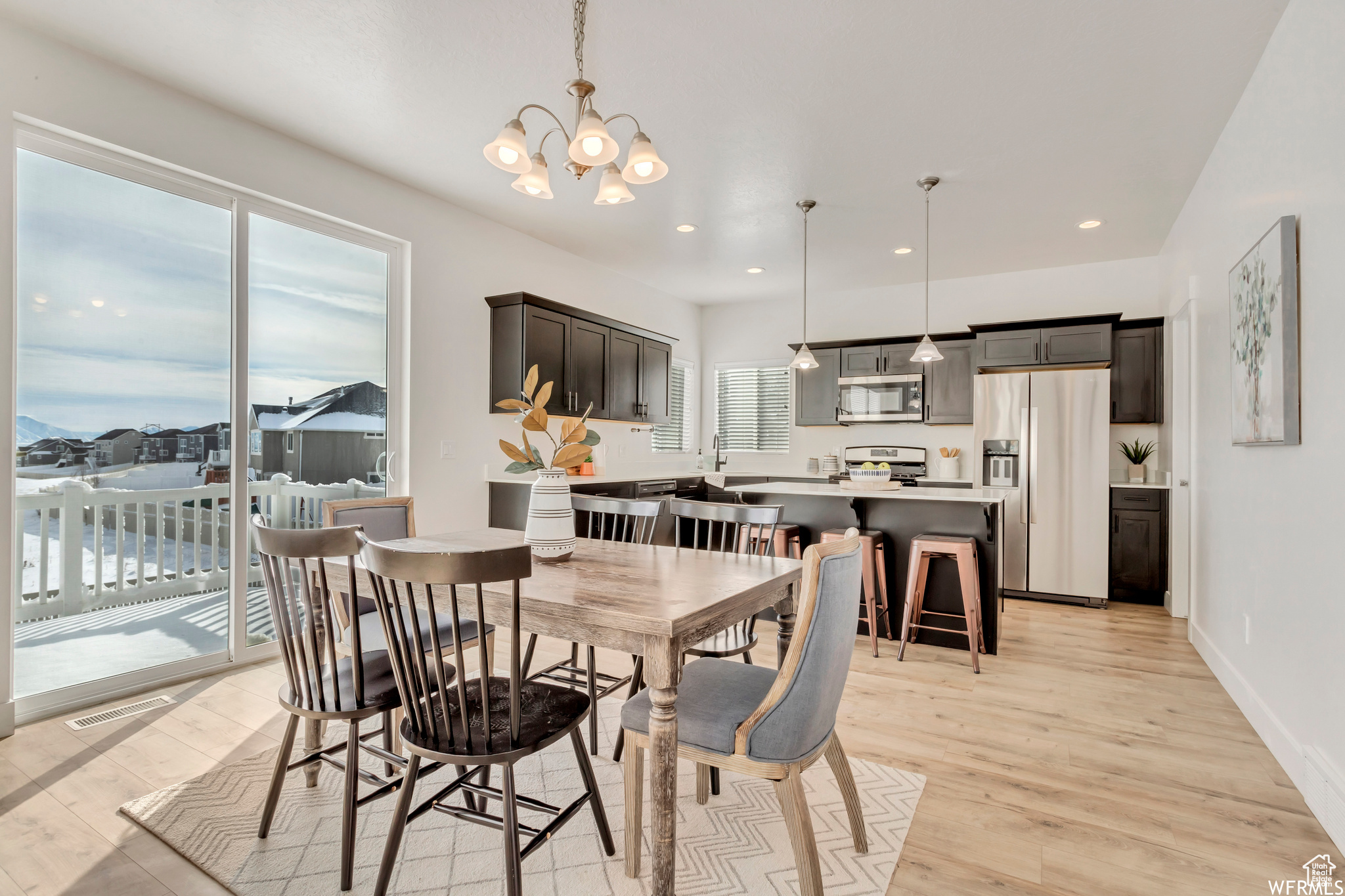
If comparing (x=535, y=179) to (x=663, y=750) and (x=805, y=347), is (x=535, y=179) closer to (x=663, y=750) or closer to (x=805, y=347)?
(x=663, y=750)

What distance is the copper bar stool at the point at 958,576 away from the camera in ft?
11.0

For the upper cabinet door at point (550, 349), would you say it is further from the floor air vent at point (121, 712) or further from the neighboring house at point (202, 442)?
the floor air vent at point (121, 712)

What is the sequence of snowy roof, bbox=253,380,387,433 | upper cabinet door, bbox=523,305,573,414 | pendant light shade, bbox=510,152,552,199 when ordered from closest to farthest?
pendant light shade, bbox=510,152,552,199 → snowy roof, bbox=253,380,387,433 → upper cabinet door, bbox=523,305,573,414

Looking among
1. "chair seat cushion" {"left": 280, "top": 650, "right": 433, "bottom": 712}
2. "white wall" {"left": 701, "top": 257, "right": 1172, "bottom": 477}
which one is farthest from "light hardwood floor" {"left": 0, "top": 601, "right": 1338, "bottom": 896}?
"white wall" {"left": 701, "top": 257, "right": 1172, "bottom": 477}

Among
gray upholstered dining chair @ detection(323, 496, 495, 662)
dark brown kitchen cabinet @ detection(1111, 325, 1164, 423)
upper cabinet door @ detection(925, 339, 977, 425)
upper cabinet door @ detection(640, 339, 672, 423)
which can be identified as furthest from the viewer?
upper cabinet door @ detection(640, 339, 672, 423)

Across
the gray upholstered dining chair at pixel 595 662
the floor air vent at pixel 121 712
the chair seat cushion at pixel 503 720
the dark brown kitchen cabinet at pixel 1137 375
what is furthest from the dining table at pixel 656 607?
the dark brown kitchen cabinet at pixel 1137 375

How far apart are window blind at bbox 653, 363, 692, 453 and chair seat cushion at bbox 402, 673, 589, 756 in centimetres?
496

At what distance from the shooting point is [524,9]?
2393 millimetres

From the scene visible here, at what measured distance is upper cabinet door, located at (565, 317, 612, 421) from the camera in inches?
193

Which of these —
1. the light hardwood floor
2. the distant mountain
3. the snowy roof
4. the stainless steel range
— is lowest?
the light hardwood floor

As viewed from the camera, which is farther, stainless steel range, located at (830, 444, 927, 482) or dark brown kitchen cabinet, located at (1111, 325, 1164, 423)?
stainless steel range, located at (830, 444, 927, 482)

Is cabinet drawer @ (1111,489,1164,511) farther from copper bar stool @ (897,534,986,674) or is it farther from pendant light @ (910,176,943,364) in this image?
copper bar stool @ (897,534,986,674)

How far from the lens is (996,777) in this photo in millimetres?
2232

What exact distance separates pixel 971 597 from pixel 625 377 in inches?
126
